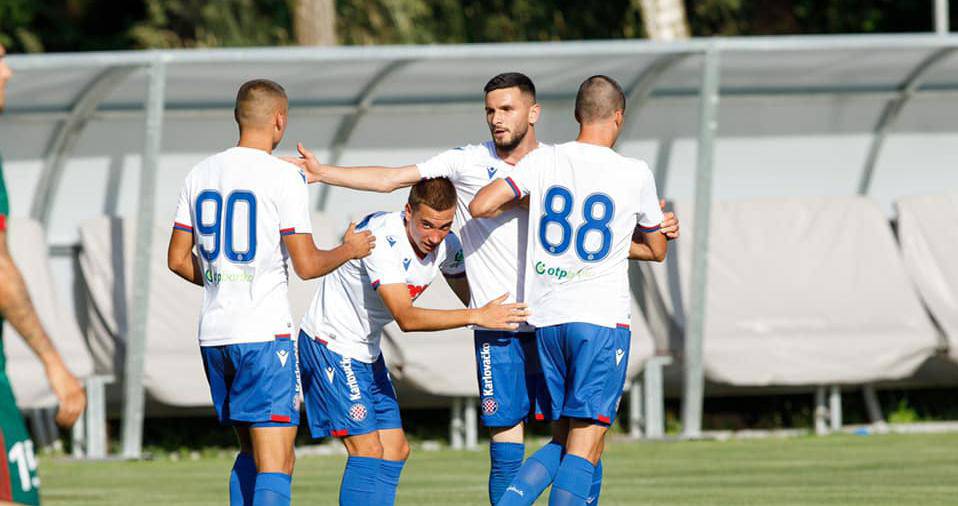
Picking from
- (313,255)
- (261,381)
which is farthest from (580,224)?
(261,381)

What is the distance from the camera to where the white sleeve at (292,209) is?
5.79 metres

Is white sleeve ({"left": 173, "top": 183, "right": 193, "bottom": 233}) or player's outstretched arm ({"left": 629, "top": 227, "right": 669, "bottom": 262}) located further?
player's outstretched arm ({"left": 629, "top": 227, "right": 669, "bottom": 262})

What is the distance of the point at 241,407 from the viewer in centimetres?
588

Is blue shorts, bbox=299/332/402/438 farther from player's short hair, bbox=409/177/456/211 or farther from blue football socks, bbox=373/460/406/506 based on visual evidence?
player's short hair, bbox=409/177/456/211

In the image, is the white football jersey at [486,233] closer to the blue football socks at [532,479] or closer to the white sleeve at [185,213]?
the blue football socks at [532,479]

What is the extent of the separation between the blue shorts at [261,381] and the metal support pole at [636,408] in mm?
6148

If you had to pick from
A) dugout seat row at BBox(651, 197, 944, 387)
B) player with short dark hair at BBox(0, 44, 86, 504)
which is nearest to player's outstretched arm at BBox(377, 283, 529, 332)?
player with short dark hair at BBox(0, 44, 86, 504)

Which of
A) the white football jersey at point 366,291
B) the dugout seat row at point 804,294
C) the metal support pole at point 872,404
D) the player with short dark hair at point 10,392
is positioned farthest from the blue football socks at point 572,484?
the metal support pole at point 872,404

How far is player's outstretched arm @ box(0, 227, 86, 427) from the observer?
3934 mm

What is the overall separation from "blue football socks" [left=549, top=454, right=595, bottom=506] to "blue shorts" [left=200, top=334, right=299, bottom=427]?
1.02 meters

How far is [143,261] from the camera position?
10.7 meters

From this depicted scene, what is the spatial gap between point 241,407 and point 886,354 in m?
6.95

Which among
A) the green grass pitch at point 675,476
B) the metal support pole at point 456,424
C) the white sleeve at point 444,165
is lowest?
the green grass pitch at point 675,476

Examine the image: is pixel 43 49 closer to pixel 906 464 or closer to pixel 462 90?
pixel 462 90
